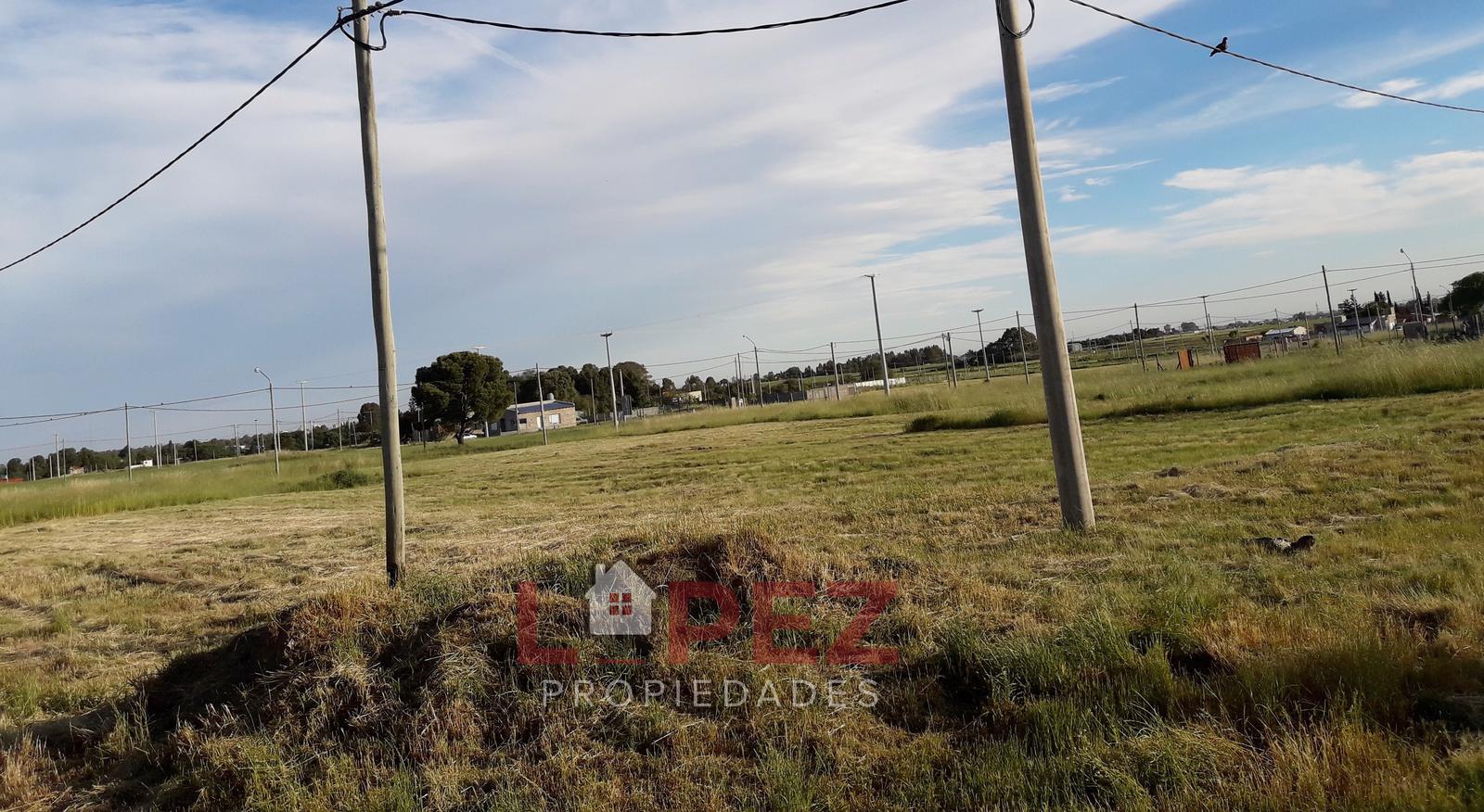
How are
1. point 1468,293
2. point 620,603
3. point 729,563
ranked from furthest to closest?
point 1468,293 → point 729,563 → point 620,603

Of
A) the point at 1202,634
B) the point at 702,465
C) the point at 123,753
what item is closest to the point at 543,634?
the point at 123,753

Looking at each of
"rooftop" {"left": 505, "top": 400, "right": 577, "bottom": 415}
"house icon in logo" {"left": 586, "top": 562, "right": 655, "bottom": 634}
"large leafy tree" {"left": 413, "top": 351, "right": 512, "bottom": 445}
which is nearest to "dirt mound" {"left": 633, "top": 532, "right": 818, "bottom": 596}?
"house icon in logo" {"left": 586, "top": 562, "right": 655, "bottom": 634}

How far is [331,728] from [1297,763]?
181 inches

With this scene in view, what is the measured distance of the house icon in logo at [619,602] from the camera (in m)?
5.26

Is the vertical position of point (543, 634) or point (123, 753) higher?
→ point (543, 634)

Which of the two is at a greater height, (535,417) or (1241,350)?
(535,417)

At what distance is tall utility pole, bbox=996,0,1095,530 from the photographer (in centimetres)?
785

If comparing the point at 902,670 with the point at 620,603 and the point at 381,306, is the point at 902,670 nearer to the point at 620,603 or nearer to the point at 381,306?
the point at 620,603

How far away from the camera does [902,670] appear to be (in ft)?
15.3

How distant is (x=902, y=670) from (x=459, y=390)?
6300 centimetres

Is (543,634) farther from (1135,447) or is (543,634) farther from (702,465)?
(702,465)

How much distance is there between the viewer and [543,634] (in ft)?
17.1

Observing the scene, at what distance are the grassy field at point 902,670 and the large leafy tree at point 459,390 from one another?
53248mm

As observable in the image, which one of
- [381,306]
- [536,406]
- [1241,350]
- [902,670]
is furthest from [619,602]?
[536,406]
